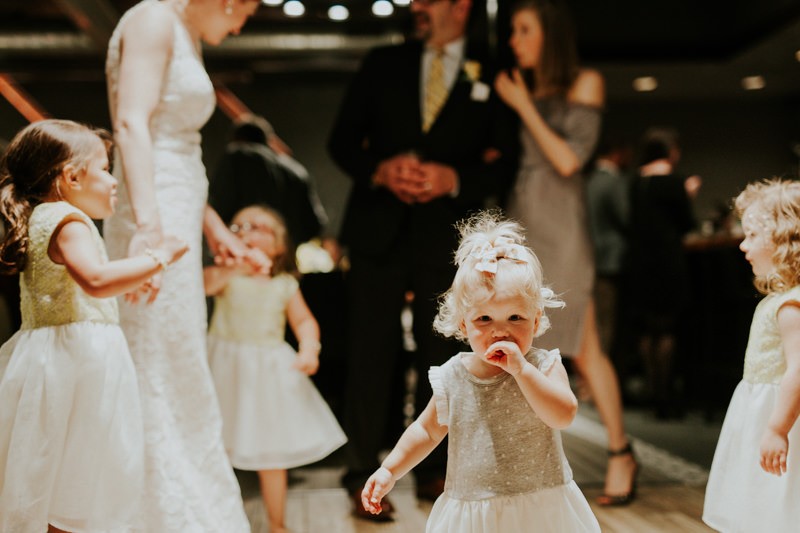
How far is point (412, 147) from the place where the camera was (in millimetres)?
3025

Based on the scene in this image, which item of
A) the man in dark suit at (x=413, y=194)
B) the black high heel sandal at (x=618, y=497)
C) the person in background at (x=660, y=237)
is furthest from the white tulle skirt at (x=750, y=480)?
the person in background at (x=660, y=237)

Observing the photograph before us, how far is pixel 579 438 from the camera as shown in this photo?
11.3 ft

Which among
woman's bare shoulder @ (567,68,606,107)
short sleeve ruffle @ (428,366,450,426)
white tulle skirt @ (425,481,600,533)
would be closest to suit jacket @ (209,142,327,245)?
woman's bare shoulder @ (567,68,606,107)

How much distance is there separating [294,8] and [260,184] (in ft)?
4.39

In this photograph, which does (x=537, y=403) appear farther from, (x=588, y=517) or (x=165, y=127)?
(x=165, y=127)

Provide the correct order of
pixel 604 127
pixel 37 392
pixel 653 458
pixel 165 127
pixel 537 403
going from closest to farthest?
1. pixel 537 403
2. pixel 37 392
3. pixel 165 127
4. pixel 653 458
5. pixel 604 127

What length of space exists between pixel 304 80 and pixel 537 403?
20.0 ft

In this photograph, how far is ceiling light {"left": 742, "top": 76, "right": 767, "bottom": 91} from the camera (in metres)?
8.37

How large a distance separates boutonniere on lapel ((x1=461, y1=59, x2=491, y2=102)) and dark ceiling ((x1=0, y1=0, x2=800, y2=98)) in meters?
2.24

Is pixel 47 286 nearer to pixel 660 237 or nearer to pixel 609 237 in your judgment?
pixel 660 237

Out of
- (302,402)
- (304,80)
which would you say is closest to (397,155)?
(302,402)

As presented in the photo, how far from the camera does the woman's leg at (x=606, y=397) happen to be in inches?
121

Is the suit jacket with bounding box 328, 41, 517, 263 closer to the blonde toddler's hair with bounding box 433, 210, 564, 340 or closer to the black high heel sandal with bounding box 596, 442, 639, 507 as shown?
the black high heel sandal with bounding box 596, 442, 639, 507

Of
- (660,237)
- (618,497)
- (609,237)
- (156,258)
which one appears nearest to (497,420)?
(156,258)
